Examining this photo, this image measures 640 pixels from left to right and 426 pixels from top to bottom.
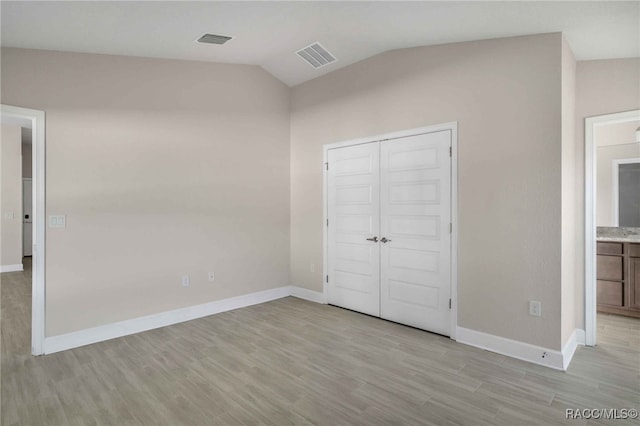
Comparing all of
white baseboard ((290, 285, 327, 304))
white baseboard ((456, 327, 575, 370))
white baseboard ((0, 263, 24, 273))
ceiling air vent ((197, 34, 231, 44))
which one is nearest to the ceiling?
ceiling air vent ((197, 34, 231, 44))

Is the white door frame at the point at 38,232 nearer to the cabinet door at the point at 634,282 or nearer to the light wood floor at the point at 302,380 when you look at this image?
the light wood floor at the point at 302,380

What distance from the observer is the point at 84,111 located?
336 cm

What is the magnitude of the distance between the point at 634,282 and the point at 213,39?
5647 millimetres

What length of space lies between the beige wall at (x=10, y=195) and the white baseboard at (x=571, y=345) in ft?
31.1

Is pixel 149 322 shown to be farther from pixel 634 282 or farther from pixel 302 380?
pixel 634 282

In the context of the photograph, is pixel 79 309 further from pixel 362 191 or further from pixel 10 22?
pixel 362 191

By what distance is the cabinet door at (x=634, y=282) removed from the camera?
13.0ft

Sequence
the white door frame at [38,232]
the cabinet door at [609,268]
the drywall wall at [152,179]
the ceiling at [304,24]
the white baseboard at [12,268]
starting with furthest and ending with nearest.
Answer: the white baseboard at [12,268], the cabinet door at [609,268], the drywall wall at [152,179], the white door frame at [38,232], the ceiling at [304,24]

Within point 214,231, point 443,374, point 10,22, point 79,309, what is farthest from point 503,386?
point 10,22

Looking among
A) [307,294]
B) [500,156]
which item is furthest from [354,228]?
[500,156]

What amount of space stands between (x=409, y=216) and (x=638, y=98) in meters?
2.35

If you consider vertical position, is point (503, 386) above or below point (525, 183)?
below

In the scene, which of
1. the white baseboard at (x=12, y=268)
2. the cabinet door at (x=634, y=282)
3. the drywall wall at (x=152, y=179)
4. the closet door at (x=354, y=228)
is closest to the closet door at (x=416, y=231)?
the closet door at (x=354, y=228)

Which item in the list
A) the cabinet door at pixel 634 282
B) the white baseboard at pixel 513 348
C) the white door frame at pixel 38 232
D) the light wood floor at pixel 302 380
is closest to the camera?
the light wood floor at pixel 302 380
